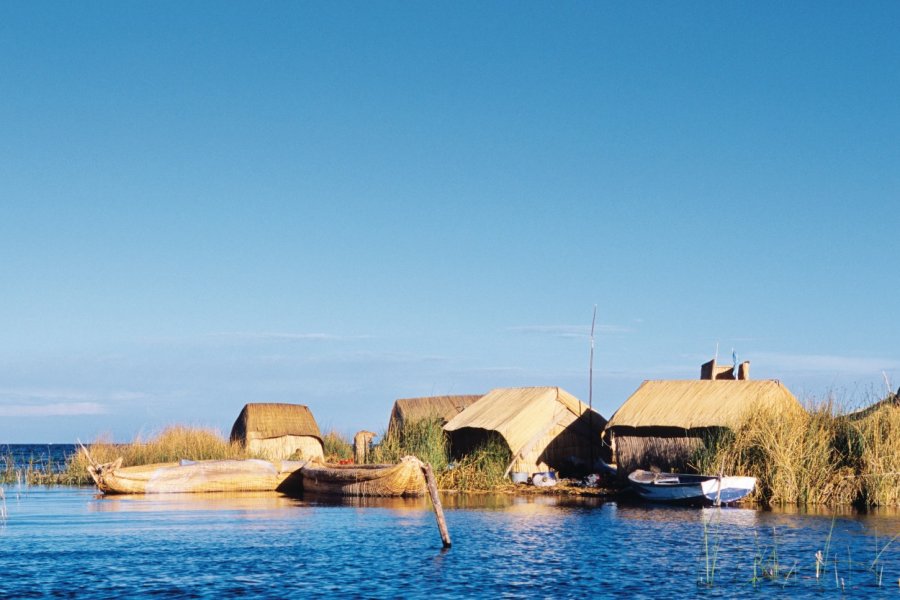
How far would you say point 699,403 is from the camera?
30625 mm

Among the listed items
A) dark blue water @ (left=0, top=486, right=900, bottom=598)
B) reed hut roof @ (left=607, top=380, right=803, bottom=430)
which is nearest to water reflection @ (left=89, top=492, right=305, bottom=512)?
dark blue water @ (left=0, top=486, right=900, bottom=598)

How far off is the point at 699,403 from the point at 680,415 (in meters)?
0.79

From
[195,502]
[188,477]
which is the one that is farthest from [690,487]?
[188,477]

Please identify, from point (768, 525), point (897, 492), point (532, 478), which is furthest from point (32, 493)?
point (897, 492)

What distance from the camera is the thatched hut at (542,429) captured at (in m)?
34.1

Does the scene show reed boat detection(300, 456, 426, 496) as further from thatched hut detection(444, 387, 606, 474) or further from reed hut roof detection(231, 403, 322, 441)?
reed hut roof detection(231, 403, 322, 441)

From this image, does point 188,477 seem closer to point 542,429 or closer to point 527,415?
point 527,415

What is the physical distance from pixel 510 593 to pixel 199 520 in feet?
39.9

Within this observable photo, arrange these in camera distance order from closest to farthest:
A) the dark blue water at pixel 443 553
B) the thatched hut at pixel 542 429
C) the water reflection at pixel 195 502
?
the dark blue water at pixel 443 553 < the water reflection at pixel 195 502 < the thatched hut at pixel 542 429

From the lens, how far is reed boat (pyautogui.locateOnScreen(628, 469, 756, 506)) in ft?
87.5

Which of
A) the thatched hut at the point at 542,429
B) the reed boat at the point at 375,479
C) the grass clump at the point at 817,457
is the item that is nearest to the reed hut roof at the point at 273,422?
the reed boat at the point at 375,479

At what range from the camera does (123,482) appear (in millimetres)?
34312

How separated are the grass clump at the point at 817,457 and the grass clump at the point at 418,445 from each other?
911 centimetres

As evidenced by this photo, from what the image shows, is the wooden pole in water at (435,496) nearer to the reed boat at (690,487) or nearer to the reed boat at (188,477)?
the reed boat at (690,487)
